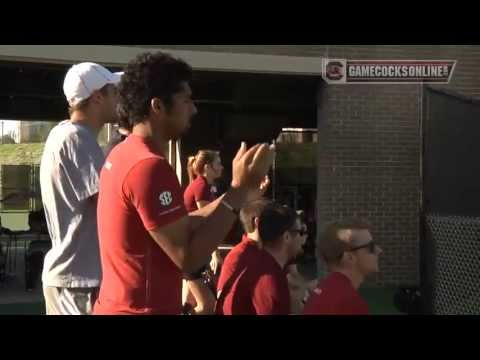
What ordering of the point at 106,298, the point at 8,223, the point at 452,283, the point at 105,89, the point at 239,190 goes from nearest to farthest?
the point at 239,190 < the point at 106,298 < the point at 105,89 < the point at 452,283 < the point at 8,223

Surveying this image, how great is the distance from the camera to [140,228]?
2229 millimetres

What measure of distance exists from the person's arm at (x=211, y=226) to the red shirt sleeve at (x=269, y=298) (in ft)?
4.47

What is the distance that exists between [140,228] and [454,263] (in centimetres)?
354

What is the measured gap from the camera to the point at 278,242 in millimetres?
3895

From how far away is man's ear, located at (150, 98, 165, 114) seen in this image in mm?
2312

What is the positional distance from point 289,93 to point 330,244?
791 cm

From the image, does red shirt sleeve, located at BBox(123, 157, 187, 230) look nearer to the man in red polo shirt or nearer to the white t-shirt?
the man in red polo shirt

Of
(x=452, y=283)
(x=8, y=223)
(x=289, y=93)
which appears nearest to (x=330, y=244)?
(x=452, y=283)

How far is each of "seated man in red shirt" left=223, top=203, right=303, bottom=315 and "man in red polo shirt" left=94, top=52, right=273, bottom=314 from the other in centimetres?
125

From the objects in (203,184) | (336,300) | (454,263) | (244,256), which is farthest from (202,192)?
(336,300)

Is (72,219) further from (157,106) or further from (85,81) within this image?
(157,106)

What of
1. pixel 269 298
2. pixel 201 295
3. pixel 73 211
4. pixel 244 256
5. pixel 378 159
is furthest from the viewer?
pixel 378 159

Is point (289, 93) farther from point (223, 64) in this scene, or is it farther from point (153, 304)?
point (153, 304)

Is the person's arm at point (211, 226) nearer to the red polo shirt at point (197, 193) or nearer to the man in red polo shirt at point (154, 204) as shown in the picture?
the man in red polo shirt at point (154, 204)
